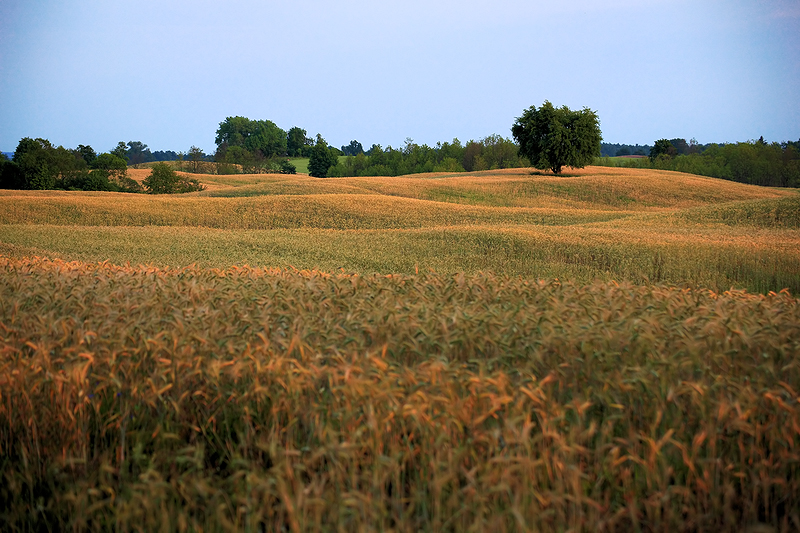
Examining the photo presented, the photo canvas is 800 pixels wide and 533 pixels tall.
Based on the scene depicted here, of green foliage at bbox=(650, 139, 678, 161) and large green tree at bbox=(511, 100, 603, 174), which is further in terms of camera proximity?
green foliage at bbox=(650, 139, 678, 161)

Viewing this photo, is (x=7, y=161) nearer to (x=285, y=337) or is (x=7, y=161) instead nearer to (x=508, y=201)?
(x=508, y=201)

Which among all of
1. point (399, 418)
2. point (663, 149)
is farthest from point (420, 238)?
point (663, 149)

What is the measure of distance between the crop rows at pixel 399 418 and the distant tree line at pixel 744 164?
92770 millimetres

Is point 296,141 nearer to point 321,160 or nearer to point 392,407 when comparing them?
point 321,160

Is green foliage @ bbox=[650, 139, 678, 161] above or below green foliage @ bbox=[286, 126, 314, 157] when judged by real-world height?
below

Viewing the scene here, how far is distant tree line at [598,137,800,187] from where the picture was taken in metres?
81.9

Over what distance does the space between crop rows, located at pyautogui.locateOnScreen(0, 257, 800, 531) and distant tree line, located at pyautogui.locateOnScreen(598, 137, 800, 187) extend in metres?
92.8

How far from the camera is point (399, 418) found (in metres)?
3.21

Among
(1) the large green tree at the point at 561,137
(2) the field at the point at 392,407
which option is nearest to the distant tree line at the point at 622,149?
(1) the large green tree at the point at 561,137

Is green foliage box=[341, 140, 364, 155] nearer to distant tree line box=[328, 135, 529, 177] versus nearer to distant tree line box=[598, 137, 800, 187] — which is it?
Result: distant tree line box=[328, 135, 529, 177]

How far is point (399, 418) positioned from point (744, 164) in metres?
101

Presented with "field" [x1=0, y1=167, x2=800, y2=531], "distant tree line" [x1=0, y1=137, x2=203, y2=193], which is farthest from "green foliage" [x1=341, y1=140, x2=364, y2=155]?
"field" [x1=0, y1=167, x2=800, y2=531]

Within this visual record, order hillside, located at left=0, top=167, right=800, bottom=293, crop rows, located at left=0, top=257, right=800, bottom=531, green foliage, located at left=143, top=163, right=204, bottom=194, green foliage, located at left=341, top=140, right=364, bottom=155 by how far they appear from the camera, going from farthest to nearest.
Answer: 1. green foliage, located at left=341, top=140, right=364, bottom=155
2. green foliage, located at left=143, top=163, right=204, bottom=194
3. hillside, located at left=0, top=167, right=800, bottom=293
4. crop rows, located at left=0, top=257, right=800, bottom=531

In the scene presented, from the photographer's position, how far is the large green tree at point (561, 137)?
5484cm
